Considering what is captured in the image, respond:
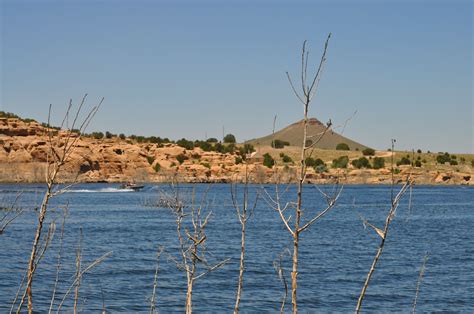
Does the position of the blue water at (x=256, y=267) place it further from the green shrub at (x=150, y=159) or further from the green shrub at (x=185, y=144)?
the green shrub at (x=185, y=144)

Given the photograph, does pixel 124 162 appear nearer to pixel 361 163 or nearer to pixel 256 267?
pixel 361 163

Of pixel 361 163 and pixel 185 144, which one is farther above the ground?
pixel 185 144

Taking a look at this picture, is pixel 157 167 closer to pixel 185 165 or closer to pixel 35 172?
pixel 185 165

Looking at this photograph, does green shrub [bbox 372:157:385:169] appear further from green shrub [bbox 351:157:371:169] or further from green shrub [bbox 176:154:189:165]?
green shrub [bbox 176:154:189:165]

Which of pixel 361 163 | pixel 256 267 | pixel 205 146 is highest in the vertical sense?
pixel 205 146

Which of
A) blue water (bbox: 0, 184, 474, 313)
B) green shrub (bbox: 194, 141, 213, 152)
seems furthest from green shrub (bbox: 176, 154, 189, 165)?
blue water (bbox: 0, 184, 474, 313)

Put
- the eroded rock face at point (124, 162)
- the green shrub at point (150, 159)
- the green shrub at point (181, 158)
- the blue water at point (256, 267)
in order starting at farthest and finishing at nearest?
1. the green shrub at point (181, 158)
2. the green shrub at point (150, 159)
3. the eroded rock face at point (124, 162)
4. the blue water at point (256, 267)

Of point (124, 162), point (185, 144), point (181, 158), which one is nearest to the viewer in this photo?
point (124, 162)

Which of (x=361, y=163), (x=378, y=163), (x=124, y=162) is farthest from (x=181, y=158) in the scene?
(x=378, y=163)

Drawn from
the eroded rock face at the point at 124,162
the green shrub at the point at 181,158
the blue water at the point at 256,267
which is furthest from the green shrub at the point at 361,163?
the blue water at the point at 256,267

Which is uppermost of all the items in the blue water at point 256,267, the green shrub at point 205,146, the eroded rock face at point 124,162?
the green shrub at point 205,146

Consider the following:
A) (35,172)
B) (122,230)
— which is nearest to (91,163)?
(35,172)

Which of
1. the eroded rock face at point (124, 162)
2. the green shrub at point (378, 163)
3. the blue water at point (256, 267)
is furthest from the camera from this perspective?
the green shrub at point (378, 163)

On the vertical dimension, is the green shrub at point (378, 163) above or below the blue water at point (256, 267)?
above
